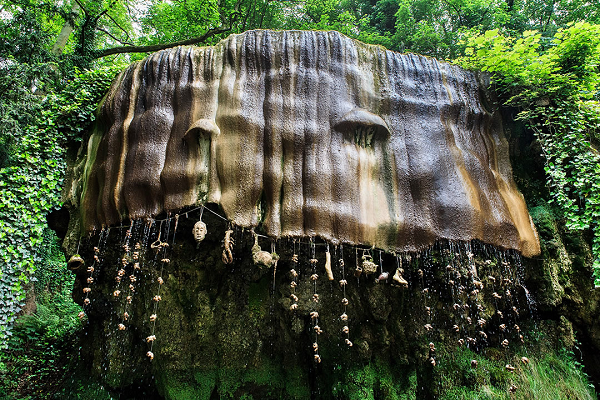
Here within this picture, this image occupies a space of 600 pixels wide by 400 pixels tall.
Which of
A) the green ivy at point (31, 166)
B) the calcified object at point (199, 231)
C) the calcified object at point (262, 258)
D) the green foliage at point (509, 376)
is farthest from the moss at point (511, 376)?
the green ivy at point (31, 166)

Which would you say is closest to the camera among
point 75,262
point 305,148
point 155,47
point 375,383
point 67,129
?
point 305,148

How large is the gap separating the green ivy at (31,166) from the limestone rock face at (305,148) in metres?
0.52

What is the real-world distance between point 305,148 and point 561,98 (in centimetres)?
417

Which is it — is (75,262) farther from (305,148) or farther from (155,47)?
(155,47)

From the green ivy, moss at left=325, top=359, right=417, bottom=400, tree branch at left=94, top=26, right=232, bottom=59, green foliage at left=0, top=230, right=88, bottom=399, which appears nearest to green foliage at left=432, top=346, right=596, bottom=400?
moss at left=325, top=359, right=417, bottom=400

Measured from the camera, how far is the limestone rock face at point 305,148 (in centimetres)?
394

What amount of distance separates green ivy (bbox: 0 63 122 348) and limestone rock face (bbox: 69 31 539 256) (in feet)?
1.71

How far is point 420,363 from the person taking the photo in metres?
4.55

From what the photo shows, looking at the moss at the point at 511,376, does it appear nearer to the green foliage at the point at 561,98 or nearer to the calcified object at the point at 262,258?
the green foliage at the point at 561,98

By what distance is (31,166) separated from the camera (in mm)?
4961

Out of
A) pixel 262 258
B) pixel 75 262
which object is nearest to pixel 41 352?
pixel 75 262

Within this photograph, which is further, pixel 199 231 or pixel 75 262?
pixel 75 262

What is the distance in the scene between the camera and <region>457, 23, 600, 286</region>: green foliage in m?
4.58

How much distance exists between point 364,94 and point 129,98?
10.9ft
